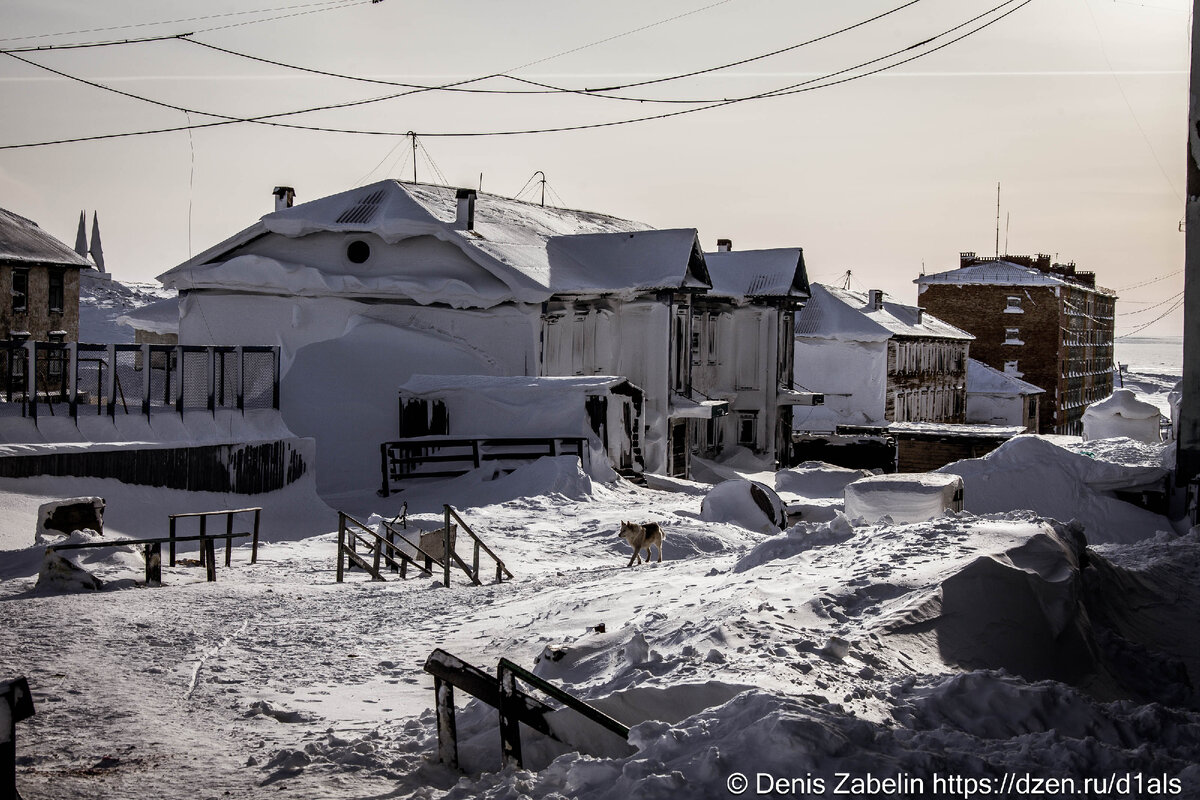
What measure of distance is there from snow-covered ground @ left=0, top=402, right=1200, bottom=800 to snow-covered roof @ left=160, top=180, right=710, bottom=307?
1600 cm

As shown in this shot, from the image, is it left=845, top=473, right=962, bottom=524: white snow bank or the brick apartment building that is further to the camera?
the brick apartment building

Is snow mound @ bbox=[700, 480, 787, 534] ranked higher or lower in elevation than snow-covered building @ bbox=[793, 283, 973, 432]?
lower

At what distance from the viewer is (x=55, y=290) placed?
4419 centimetres

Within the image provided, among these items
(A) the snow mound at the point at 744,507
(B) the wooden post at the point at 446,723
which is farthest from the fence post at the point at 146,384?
(B) the wooden post at the point at 446,723

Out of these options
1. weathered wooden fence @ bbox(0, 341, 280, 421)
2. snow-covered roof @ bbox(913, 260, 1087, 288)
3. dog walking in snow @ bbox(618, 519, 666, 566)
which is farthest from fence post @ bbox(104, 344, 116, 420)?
snow-covered roof @ bbox(913, 260, 1087, 288)

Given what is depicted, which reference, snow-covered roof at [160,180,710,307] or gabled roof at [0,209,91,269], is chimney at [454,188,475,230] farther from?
gabled roof at [0,209,91,269]

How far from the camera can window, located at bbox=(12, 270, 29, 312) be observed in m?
42.4

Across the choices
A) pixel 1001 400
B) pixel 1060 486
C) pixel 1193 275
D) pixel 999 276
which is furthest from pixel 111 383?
pixel 999 276

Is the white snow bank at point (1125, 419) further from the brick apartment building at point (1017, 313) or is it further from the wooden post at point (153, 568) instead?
the wooden post at point (153, 568)

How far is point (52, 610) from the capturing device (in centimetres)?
A: 1043

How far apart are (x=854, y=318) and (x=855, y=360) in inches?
73.3

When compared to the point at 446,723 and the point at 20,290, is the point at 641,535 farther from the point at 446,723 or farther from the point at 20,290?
the point at 20,290

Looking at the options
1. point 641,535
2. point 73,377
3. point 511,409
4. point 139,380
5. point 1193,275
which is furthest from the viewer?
point 511,409

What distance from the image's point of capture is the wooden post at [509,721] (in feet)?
19.5
